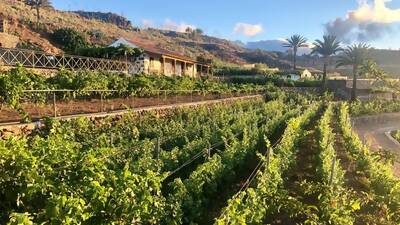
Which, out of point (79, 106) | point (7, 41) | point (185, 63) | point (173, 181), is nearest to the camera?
point (173, 181)

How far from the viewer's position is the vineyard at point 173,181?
4547 mm

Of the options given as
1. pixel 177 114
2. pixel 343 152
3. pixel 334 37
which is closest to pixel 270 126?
pixel 343 152

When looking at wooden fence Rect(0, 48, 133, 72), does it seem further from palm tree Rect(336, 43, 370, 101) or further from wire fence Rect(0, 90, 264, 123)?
palm tree Rect(336, 43, 370, 101)

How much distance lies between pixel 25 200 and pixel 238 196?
3.17m

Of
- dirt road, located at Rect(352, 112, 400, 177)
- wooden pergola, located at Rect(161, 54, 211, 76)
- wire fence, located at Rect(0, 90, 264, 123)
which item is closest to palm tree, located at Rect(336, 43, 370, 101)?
dirt road, located at Rect(352, 112, 400, 177)

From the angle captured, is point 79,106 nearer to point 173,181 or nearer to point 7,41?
point 173,181

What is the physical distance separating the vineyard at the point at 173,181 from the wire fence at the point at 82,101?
120 cm

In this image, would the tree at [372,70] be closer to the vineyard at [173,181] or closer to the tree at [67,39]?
the vineyard at [173,181]

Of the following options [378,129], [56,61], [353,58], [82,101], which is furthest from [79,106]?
[353,58]

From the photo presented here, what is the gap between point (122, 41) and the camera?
134 ft

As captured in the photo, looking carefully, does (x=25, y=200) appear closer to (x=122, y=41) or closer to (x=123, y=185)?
(x=123, y=185)

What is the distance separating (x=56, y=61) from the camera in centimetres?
2741

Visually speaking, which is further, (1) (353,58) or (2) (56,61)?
(1) (353,58)

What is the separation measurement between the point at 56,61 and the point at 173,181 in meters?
20.6
